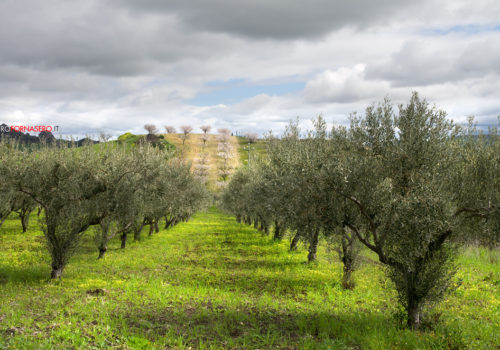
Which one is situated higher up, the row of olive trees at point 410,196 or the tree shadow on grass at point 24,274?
the row of olive trees at point 410,196

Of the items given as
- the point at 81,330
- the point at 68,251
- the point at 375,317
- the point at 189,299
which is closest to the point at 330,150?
the point at 375,317

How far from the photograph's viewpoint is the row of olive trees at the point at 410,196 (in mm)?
12266

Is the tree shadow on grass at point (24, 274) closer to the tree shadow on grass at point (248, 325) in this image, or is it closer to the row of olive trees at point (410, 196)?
the tree shadow on grass at point (248, 325)

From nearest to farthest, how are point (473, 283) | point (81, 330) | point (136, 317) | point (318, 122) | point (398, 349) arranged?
point (398, 349) → point (81, 330) → point (136, 317) → point (318, 122) → point (473, 283)

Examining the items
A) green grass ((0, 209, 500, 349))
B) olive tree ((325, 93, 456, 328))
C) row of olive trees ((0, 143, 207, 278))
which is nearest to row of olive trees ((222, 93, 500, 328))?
olive tree ((325, 93, 456, 328))

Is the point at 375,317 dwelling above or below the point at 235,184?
below

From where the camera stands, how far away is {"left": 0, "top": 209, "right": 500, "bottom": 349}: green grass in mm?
12625

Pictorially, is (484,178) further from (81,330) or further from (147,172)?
(147,172)

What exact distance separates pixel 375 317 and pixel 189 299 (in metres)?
9.41

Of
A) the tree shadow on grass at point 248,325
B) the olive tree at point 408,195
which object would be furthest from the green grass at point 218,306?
the olive tree at point 408,195

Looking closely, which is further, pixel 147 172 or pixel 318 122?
pixel 147 172

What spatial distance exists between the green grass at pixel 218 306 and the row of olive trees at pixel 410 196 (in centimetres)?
157

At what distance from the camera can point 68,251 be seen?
69.1 feet

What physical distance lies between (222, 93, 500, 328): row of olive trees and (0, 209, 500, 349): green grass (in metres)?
1.57
